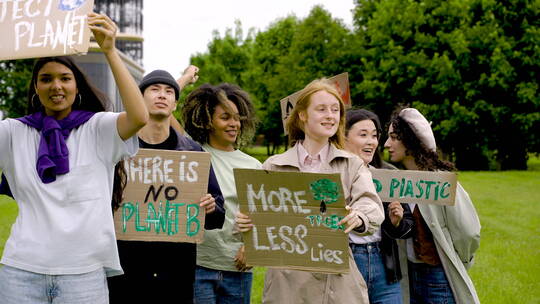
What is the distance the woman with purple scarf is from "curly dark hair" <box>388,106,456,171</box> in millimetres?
2119

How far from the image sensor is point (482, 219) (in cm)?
1366

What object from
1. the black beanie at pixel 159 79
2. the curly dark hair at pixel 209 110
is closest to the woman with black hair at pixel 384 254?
the curly dark hair at pixel 209 110

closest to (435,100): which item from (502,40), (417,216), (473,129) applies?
(473,129)

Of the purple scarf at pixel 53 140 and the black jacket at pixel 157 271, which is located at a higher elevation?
the purple scarf at pixel 53 140

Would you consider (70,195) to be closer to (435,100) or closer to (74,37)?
(74,37)

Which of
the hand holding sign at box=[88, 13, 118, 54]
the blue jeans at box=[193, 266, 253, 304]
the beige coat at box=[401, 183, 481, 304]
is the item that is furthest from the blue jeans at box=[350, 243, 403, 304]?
the hand holding sign at box=[88, 13, 118, 54]

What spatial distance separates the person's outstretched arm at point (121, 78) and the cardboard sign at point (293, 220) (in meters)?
0.70

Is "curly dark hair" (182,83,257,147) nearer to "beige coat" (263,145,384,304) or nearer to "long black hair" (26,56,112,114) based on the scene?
"beige coat" (263,145,384,304)

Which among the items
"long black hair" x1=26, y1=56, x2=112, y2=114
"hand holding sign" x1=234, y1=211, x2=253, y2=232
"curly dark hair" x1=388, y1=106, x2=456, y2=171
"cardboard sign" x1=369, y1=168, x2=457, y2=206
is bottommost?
"hand holding sign" x1=234, y1=211, x2=253, y2=232

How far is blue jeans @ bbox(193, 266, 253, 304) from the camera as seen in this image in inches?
156

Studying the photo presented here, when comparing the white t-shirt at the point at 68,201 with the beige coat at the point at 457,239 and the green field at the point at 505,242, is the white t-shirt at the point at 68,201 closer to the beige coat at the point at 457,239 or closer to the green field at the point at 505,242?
the beige coat at the point at 457,239

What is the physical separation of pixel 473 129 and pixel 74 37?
2920cm

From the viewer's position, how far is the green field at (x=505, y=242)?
7.56m

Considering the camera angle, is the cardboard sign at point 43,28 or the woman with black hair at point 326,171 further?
the woman with black hair at point 326,171
